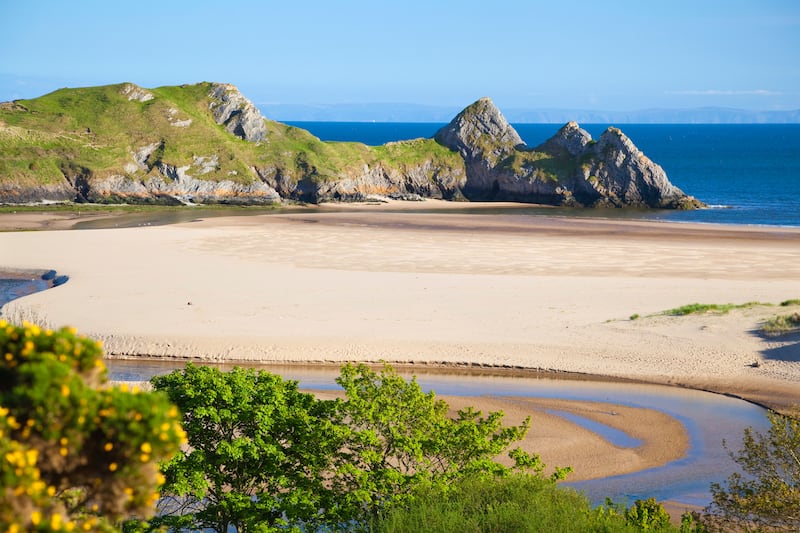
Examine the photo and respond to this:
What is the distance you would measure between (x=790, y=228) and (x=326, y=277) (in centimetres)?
5414

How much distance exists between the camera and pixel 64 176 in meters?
99.1

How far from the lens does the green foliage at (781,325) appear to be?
38.3 meters

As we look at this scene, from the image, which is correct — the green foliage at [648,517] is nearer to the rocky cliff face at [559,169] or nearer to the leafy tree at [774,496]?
the leafy tree at [774,496]

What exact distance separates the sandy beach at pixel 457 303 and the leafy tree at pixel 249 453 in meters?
10.4

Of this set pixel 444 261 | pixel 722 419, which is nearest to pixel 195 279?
pixel 444 261

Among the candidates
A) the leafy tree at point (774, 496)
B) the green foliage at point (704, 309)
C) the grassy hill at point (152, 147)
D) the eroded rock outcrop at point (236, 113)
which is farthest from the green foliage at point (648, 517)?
the eroded rock outcrop at point (236, 113)

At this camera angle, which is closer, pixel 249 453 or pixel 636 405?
pixel 249 453

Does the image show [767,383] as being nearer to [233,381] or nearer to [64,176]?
[233,381]

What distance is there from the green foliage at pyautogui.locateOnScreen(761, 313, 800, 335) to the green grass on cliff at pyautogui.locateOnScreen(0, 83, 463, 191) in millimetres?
75865

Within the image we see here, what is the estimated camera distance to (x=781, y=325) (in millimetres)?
38719

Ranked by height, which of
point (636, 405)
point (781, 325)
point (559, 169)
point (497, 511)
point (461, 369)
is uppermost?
point (559, 169)

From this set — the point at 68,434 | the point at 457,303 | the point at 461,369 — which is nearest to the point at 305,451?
the point at 68,434

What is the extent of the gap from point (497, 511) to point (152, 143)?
99888 millimetres

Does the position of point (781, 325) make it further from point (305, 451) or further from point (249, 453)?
point (249, 453)
